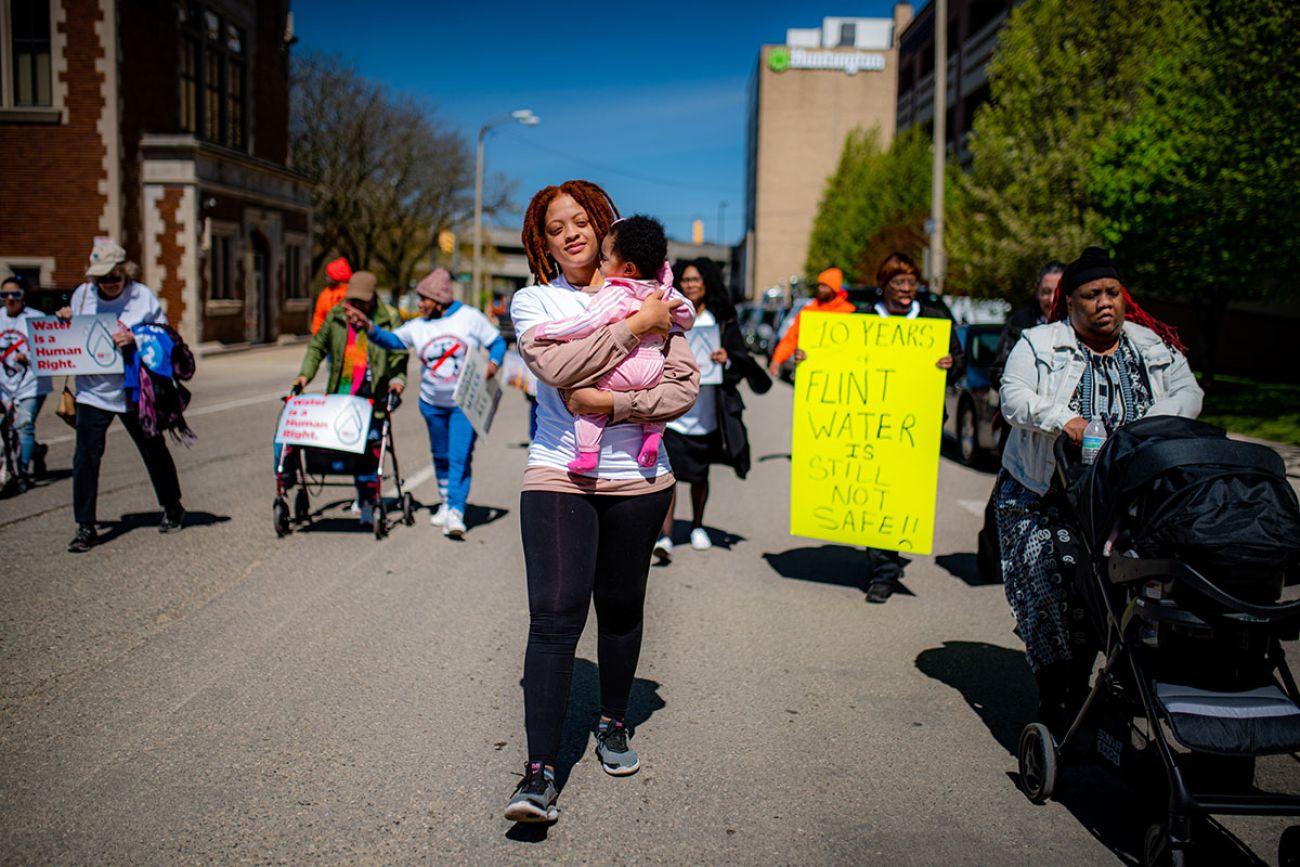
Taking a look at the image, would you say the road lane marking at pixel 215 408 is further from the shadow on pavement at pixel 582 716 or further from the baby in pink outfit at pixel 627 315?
the baby in pink outfit at pixel 627 315

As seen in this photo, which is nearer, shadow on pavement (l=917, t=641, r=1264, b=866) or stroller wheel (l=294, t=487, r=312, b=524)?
shadow on pavement (l=917, t=641, r=1264, b=866)

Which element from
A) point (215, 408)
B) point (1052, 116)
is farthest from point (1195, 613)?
point (1052, 116)

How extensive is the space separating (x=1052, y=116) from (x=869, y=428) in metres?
18.4

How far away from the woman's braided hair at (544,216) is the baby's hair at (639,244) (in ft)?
0.41

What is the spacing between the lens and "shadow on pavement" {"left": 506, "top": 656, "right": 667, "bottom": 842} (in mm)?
3643

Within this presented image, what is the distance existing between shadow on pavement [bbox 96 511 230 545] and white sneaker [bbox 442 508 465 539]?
Answer: 1779mm

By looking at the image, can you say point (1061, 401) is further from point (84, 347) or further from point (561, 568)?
point (84, 347)

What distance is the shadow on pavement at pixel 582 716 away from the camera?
3643 mm

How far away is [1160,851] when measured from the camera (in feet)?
10.6

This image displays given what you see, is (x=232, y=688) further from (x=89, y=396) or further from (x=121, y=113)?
(x=121, y=113)

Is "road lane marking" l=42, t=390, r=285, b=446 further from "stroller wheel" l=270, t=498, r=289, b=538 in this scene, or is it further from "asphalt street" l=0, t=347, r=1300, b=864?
"stroller wheel" l=270, t=498, r=289, b=538

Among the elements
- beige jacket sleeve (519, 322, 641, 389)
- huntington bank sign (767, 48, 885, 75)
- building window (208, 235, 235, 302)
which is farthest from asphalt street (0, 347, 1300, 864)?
huntington bank sign (767, 48, 885, 75)

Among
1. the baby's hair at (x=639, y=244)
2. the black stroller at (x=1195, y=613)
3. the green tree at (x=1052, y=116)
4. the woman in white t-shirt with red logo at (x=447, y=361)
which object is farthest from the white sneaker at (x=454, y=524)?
the green tree at (x=1052, y=116)

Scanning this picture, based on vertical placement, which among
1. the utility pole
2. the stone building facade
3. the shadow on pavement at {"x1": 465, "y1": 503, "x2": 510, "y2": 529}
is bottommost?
A: the shadow on pavement at {"x1": 465, "y1": 503, "x2": 510, "y2": 529}
